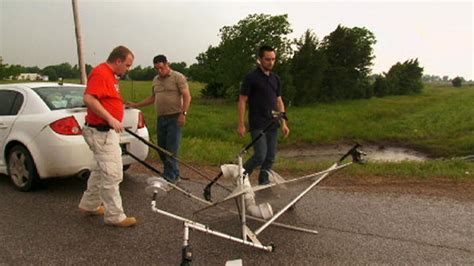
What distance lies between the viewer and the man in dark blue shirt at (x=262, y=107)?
195 inches

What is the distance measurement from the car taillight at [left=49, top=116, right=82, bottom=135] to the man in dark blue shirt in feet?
6.53

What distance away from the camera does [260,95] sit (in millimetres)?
5012

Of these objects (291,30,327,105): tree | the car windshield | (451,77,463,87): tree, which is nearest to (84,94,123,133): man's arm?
the car windshield

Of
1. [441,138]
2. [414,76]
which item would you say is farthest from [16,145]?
[414,76]

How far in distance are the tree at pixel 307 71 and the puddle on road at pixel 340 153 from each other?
59.6ft

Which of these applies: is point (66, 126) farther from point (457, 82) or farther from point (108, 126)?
point (457, 82)

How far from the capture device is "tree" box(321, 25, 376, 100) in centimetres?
4038

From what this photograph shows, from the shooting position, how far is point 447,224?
439 centimetres

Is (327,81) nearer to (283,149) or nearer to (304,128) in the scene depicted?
(304,128)

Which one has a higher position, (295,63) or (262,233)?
(295,63)

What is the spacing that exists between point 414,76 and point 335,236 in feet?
211

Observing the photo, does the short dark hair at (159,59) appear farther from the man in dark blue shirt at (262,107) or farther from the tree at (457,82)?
the tree at (457,82)

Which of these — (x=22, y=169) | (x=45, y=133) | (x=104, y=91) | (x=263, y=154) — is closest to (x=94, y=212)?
(x=45, y=133)

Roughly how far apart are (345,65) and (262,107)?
1620 inches
